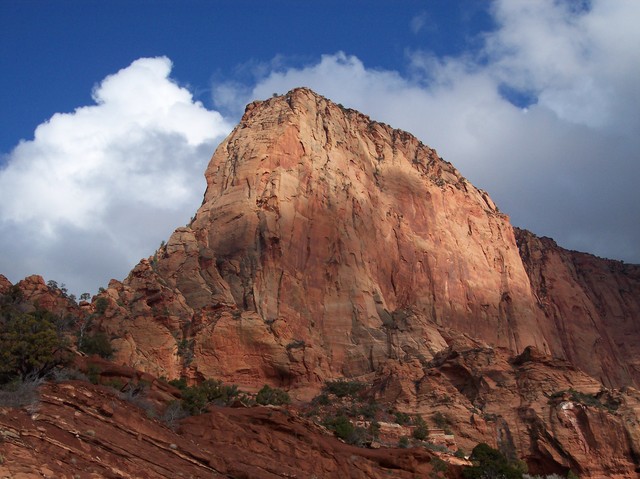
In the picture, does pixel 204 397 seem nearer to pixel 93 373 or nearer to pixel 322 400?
pixel 93 373

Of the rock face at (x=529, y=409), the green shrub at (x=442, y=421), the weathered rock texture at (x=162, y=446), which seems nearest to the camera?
the weathered rock texture at (x=162, y=446)

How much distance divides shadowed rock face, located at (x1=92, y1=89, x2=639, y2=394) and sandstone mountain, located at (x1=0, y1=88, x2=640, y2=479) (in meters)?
0.16

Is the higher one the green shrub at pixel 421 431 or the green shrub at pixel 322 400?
the green shrub at pixel 322 400

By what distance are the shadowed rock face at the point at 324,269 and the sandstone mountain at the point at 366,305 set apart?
16 cm

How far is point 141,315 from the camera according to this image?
1954 inches

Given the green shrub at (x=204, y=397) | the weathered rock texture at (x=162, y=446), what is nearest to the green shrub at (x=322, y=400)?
the green shrub at (x=204, y=397)

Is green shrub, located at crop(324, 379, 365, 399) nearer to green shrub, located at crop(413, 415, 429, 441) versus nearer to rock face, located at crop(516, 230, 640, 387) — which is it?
green shrub, located at crop(413, 415, 429, 441)

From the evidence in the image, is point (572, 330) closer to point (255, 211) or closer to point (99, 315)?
point (255, 211)

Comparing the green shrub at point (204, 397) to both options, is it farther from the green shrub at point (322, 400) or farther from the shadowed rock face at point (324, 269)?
the shadowed rock face at point (324, 269)

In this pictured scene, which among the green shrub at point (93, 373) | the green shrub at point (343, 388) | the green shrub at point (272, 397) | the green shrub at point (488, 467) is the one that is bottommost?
the green shrub at point (93, 373)

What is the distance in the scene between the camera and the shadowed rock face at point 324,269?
2044 inches

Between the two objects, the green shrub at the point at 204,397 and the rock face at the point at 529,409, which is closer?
the green shrub at the point at 204,397

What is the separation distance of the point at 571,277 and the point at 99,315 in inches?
2960

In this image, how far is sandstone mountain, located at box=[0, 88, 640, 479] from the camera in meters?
48.4
